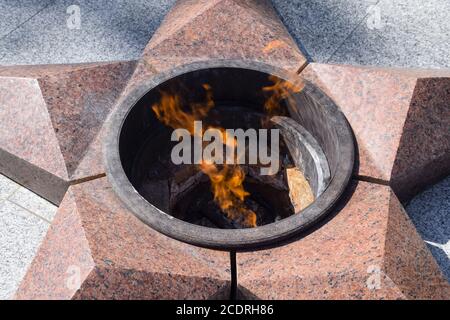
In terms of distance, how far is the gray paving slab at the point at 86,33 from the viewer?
488cm

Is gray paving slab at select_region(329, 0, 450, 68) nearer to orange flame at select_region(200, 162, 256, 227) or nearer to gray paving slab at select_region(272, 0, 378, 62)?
gray paving slab at select_region(272, 0, 378, 62)

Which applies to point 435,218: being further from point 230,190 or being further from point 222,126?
point 222,126

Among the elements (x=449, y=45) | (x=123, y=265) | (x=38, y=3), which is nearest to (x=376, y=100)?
(x=449, y=45)

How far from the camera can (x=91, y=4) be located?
17.6ft

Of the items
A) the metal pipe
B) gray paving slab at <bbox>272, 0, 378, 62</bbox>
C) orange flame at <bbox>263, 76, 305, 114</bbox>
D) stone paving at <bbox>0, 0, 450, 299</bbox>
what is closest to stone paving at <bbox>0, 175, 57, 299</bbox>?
stone paving at <bbox>0, 0, 450, 299</bbox>

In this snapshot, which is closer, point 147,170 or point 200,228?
point 200,228

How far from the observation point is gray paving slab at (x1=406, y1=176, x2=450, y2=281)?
3.79 m

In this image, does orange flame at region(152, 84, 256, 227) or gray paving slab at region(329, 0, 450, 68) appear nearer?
A: orange flame at region(152, 84, 256, 227)

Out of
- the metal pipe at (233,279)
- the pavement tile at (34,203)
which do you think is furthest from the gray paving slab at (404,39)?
the pavement tile at (34,203)

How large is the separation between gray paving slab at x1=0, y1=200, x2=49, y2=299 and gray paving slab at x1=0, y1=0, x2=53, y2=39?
195 cm

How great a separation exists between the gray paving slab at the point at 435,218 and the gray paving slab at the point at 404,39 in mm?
1204

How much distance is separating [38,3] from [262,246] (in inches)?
141
